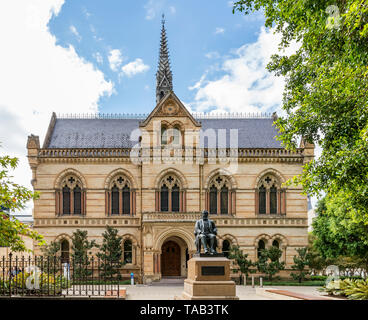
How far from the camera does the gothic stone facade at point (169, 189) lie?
35.8 meters

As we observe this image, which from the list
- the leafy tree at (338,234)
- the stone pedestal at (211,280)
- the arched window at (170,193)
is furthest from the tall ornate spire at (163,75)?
the stone pedestal at (211,280)

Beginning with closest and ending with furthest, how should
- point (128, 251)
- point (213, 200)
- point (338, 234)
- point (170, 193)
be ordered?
1. point (338, 234)
2. point (170, 193)
3. point (128, 251)
4. point (213, 200)

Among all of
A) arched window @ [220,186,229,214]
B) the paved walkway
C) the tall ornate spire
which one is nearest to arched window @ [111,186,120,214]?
the paved walkway

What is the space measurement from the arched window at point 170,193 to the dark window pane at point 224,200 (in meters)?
3.44

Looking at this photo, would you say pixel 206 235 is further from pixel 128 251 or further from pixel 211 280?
pixel 128 251

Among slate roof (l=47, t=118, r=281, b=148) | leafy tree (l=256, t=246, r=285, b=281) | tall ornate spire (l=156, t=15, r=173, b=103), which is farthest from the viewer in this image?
tall ornate spire (l=156, t=15, r=173, b=103)

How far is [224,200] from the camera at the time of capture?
3666cm

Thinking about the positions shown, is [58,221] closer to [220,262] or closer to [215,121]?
[215,121]

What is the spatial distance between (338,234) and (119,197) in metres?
17.2

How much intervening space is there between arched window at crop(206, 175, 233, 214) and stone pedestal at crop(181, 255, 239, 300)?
1871cm

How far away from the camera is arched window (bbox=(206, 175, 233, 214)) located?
120ft

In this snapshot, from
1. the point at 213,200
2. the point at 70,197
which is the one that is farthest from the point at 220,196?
the point at 70,197

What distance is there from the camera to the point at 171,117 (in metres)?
36.1

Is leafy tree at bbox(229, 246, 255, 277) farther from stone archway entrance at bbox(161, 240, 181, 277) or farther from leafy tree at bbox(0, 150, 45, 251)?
leafy tree at bbox(0, 150, 45, 251)
